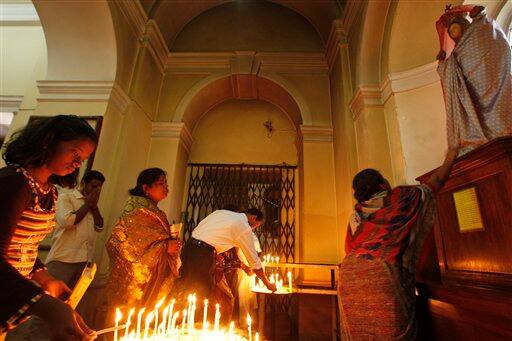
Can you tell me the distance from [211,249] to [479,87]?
237 cm

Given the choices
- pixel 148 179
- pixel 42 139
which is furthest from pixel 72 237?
pixel 42 139

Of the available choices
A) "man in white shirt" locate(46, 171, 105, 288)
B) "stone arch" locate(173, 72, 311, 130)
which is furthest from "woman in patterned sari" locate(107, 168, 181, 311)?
"stone arch" locate(173, 72, 311, 130)

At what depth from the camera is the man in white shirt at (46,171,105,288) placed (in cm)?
241

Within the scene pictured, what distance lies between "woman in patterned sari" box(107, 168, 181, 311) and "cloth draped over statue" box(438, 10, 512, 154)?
227cm

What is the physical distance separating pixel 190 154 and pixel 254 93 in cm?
193

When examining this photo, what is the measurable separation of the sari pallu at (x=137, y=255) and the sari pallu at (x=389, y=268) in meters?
1.57

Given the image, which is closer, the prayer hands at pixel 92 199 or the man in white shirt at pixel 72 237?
the man in white shirt at pixel 72 237

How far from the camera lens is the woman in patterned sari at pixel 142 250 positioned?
2.26 metres

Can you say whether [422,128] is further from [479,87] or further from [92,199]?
[92,199]

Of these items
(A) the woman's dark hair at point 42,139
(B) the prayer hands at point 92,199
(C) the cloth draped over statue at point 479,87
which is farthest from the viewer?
(B) the prayer hands at point 92,199

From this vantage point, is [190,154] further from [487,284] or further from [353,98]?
[487,284]

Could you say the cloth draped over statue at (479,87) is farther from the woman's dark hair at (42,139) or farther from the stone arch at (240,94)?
the stone arch at (240,94)

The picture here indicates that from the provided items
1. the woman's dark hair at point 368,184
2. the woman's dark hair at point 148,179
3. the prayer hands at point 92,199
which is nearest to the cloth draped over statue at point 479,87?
the woman's dark hair at point 368,184

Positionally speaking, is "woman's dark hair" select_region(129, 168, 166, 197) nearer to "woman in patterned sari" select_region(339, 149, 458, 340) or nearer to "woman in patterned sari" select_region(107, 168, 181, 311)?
"woman in patterned sari" select_region(107, 168, 181, 311)
